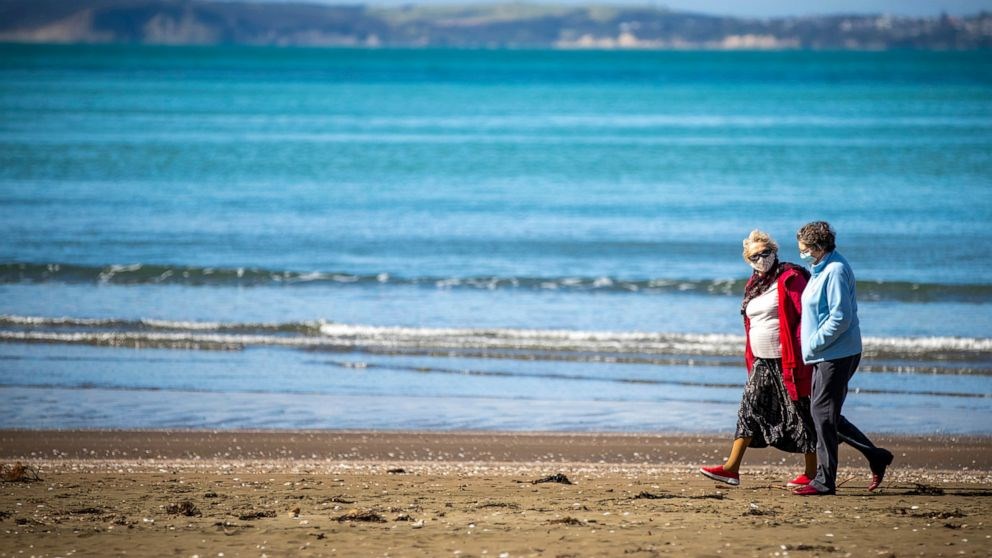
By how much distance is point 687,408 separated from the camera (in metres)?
10.1

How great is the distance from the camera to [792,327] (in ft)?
21.2

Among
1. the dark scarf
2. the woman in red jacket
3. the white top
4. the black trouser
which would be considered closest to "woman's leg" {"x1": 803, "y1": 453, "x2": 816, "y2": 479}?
the woman in red jacket

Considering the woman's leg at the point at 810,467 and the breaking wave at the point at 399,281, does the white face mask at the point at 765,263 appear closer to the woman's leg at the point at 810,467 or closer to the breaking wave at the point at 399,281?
the woman's leg at the point at 810,467

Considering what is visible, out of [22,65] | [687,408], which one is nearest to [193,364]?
[687,408]

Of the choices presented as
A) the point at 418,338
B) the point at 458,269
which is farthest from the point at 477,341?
the point at 458,269

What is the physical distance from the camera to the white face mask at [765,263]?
255 inches

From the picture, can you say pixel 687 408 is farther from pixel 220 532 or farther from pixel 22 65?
pixel 22 65

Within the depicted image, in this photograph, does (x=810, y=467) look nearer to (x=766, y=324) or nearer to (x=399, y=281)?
(x=766, y=324)

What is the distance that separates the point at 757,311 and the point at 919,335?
25.7 ft

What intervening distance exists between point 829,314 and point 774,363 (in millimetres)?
485

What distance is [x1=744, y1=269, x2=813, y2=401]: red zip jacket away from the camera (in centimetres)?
644

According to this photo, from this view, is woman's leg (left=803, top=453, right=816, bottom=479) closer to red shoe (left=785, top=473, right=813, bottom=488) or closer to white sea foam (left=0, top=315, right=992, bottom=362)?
red shoe (left=785, top=473, right=813, bottom=488)

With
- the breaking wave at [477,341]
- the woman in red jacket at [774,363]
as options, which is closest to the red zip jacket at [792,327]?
the woman in red jacket at [774,363]

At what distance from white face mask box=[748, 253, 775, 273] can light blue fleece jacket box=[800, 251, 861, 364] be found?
24 centimetres
